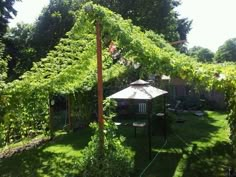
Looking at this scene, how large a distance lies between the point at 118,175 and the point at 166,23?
840 inches

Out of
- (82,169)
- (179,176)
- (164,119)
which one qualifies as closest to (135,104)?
(164,119)

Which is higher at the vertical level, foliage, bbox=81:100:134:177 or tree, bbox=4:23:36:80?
tree, bbox=4:23:36:80

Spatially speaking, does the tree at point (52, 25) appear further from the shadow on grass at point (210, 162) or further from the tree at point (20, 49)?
the shadow on grass at point (210, 162)

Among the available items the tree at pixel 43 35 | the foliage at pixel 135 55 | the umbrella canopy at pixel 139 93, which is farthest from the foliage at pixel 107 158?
the tree at pixel 43 35

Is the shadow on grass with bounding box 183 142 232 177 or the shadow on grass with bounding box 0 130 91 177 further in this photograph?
the shadow on grass with bounding box 0 130 91 177

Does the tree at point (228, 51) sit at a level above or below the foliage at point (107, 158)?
above

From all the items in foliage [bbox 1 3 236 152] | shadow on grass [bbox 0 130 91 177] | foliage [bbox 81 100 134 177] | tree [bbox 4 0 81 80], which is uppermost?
tree [bbox 4 0 81 80]

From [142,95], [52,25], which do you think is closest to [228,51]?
[52,25]

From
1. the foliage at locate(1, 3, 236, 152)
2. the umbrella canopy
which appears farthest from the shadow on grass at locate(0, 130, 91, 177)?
the umbrella canopy

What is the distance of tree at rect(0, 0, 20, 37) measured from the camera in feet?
87.8

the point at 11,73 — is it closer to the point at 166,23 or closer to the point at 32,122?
the point at 166,23

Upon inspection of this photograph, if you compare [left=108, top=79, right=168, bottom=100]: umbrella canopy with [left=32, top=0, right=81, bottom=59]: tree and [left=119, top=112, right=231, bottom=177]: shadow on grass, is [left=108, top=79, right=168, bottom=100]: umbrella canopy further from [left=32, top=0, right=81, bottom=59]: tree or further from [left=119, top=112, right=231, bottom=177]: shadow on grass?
[left=32, top=0, right=81, bottom=59]: tree

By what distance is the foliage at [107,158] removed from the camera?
7.91 m

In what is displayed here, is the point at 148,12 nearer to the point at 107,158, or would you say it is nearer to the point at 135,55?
the point at 135,55
